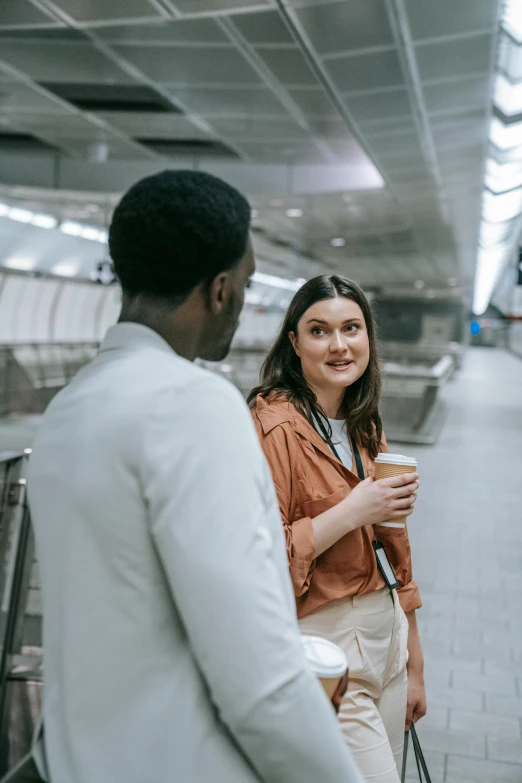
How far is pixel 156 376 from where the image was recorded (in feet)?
3.70

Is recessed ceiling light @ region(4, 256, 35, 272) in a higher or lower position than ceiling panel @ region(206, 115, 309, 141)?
lower

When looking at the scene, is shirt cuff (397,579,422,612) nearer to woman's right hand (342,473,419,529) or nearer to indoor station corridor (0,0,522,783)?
indoor station corridor (0,0,522,783)

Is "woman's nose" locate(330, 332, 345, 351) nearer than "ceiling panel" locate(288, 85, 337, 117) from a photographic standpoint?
Yes

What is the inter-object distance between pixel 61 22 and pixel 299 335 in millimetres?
7686

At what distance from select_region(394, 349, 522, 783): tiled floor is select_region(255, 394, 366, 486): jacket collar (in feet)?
7.88

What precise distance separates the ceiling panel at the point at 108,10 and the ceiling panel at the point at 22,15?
1.00ft

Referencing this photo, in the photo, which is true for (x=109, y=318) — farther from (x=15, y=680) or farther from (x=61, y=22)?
(x=15, y=680)

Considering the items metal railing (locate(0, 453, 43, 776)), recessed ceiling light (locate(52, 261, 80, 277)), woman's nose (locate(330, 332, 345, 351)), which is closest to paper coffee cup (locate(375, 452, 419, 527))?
woman's nose (locate(330, 332, 345, 351))

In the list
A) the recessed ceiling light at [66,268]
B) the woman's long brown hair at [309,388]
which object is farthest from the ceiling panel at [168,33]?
the recessed ceiling light at [66,268]

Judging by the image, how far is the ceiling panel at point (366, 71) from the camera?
9117mm

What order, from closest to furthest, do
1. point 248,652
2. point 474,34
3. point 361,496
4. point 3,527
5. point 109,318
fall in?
1. point 248,652
2. point 361,496
3. point 3,527
4. point 474,34
5. point 109,318

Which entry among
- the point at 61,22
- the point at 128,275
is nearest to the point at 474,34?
the point at 61,22

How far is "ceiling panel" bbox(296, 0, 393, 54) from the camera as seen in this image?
7594mm

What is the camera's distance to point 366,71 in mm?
9586
